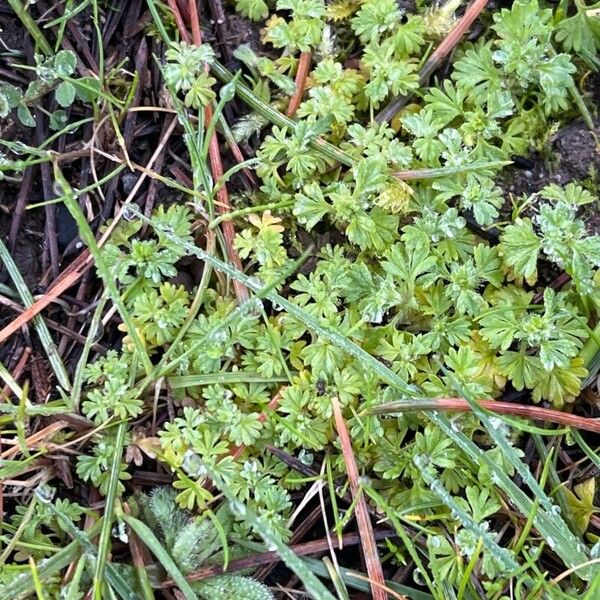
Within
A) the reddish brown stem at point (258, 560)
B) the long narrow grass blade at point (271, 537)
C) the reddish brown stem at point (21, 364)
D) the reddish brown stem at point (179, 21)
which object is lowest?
the reddish brown stem at point (258, 560)

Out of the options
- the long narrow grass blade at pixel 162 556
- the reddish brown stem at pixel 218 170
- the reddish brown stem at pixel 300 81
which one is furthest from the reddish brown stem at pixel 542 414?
the reddish brown stem at pixel 300 81

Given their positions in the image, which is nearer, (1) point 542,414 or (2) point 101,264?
(2) point 101,264

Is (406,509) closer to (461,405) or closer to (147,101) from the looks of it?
(461,405)

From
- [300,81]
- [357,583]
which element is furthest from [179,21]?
[357,583]

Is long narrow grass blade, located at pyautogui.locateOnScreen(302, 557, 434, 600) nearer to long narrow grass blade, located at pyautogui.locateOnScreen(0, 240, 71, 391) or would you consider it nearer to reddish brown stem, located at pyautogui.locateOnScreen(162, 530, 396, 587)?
reddish brown stem, located at pyautogui.locateOnScreen(162, 530, 396, 587)

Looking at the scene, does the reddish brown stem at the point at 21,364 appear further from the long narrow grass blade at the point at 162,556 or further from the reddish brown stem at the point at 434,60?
the reddish brown stem at the point at 434,60

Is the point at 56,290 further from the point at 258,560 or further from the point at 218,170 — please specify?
the point at 258,560

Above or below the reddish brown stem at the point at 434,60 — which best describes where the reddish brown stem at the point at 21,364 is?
below

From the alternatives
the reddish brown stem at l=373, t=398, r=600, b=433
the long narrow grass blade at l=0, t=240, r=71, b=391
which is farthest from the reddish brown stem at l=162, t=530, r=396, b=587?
the long narrow grass blade at l=0, t=240, r=71, b=391
